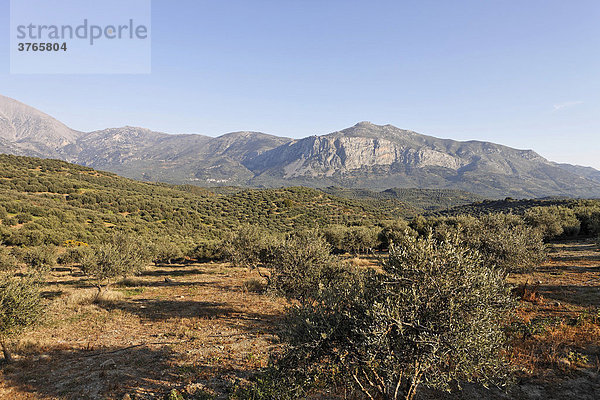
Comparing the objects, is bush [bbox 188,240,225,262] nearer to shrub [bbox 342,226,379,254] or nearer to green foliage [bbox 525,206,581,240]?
shrub [bbox 342,226,379,254]

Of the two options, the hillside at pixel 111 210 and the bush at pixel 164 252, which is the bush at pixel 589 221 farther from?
the bush at pixel 164 252

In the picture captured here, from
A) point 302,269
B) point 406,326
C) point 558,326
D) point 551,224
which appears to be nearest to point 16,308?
point 302,269

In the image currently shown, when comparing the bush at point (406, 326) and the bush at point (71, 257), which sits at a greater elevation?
the bush at point (406, 326)

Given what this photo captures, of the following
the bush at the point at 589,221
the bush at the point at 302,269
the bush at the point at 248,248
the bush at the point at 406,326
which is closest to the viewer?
the bush at the point at 406,326

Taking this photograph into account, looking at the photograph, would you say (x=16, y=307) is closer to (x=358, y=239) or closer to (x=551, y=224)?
(x=358, y=239)

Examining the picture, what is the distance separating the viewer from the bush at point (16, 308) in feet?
47.4

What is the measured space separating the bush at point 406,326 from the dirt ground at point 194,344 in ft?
20.5

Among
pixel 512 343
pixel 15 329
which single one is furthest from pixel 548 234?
pixel 15 329

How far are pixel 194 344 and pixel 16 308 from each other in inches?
404

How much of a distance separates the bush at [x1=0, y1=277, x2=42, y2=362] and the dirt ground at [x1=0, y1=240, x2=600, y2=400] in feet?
4.62

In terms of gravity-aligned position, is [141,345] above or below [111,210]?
below

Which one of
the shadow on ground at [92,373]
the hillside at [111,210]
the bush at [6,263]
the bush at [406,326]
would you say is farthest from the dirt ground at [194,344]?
the hillside at [111,210]

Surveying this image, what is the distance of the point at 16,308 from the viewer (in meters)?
14.8

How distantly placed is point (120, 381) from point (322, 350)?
41.0 ft
